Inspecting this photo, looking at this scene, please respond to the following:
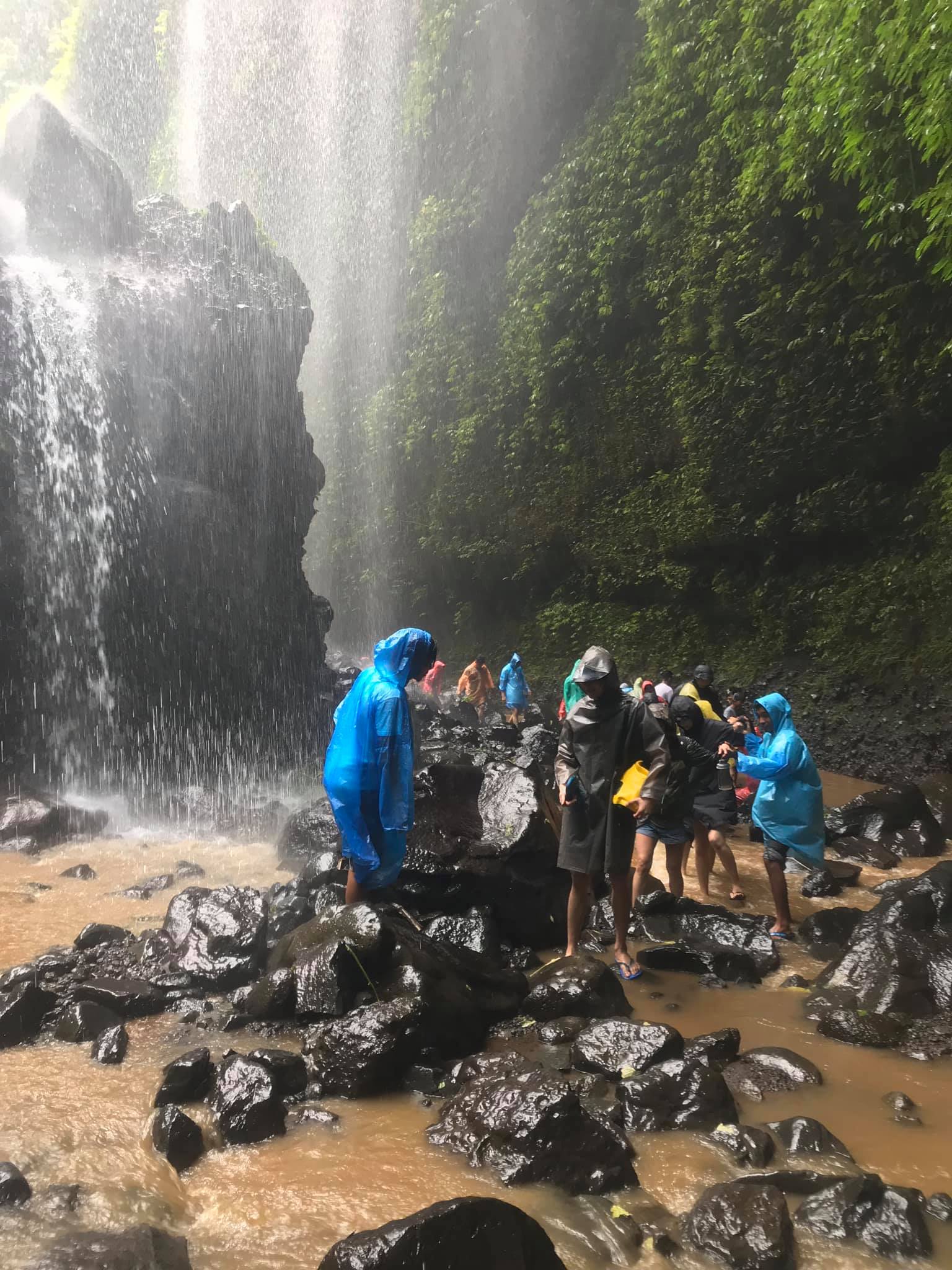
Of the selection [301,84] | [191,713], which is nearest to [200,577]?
[191,713]

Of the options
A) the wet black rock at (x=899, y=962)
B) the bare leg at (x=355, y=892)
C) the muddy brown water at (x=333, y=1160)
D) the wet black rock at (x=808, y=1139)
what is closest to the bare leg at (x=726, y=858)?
the wet black rock at (x=899, y=962)

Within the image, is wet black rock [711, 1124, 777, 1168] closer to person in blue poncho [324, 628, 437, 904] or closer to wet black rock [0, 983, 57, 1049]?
person in blue poncho [324, 628, 437, 904]

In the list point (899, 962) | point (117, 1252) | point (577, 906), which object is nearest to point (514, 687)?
point (577, 906)

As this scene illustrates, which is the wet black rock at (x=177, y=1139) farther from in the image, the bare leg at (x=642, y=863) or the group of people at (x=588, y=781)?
the bare leg at (x=642, y=863)

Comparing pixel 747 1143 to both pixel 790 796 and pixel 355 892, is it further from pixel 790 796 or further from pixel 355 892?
pixel 790 796

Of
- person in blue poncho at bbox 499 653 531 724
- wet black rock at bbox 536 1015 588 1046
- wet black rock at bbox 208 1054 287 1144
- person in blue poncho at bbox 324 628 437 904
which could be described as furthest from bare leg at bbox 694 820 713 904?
person in blue poncho at bbox 499 653 531 724

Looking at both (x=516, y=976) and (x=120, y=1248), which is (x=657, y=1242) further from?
(x=516, y=976)

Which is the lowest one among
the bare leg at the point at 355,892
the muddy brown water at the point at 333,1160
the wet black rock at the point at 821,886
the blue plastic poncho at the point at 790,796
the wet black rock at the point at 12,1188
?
the muddy brown water at the point at 333,1160

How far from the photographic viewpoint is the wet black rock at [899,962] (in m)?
3.96

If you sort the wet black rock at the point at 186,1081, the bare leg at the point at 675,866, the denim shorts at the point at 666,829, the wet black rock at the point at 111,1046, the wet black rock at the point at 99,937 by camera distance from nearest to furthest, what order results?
the wet black rock at the point at 186,1081
the wet black rock at the point at 111,1046
the wet black rock at the point at 99,937
the denim shorts at the point at 666,829
the bare leg at the point at 675,866

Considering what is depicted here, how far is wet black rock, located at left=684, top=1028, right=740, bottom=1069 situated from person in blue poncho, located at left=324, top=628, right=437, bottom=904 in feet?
6.28

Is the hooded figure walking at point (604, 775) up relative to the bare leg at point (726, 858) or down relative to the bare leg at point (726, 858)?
up

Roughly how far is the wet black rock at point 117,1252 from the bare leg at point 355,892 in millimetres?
2279

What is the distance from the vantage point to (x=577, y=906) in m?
4.76
